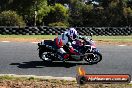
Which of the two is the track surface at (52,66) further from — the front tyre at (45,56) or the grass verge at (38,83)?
the grass verge at (38,83)

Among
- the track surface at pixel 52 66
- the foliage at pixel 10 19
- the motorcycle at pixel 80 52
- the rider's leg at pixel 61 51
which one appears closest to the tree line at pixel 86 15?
the foliage at pixel 10 19

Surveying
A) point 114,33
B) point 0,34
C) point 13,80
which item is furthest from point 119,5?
point 13,80

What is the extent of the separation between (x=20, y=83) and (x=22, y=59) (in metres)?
5.65

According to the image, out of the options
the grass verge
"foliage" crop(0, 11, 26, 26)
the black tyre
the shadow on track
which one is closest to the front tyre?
the shadow on track

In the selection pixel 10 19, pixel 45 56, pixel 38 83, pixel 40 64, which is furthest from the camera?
pixel 10 19

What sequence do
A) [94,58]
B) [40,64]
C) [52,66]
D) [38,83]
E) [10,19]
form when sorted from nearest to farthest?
[38,83]
[52,66]
[40,64]
[94,58]
[10,19]

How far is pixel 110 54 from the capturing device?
58.1 feet

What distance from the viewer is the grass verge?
9.57 m

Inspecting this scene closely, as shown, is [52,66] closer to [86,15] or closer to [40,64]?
[40,64]

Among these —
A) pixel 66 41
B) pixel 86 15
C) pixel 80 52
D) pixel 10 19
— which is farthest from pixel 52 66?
pixel 86 15

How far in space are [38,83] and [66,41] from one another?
484 cm

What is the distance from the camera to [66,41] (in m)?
14.6

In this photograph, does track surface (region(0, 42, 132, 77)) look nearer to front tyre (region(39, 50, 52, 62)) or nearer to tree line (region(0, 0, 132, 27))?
front tyre (region(39, 50, 52, 62))

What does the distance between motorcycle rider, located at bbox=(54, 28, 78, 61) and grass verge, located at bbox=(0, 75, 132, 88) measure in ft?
12.8
